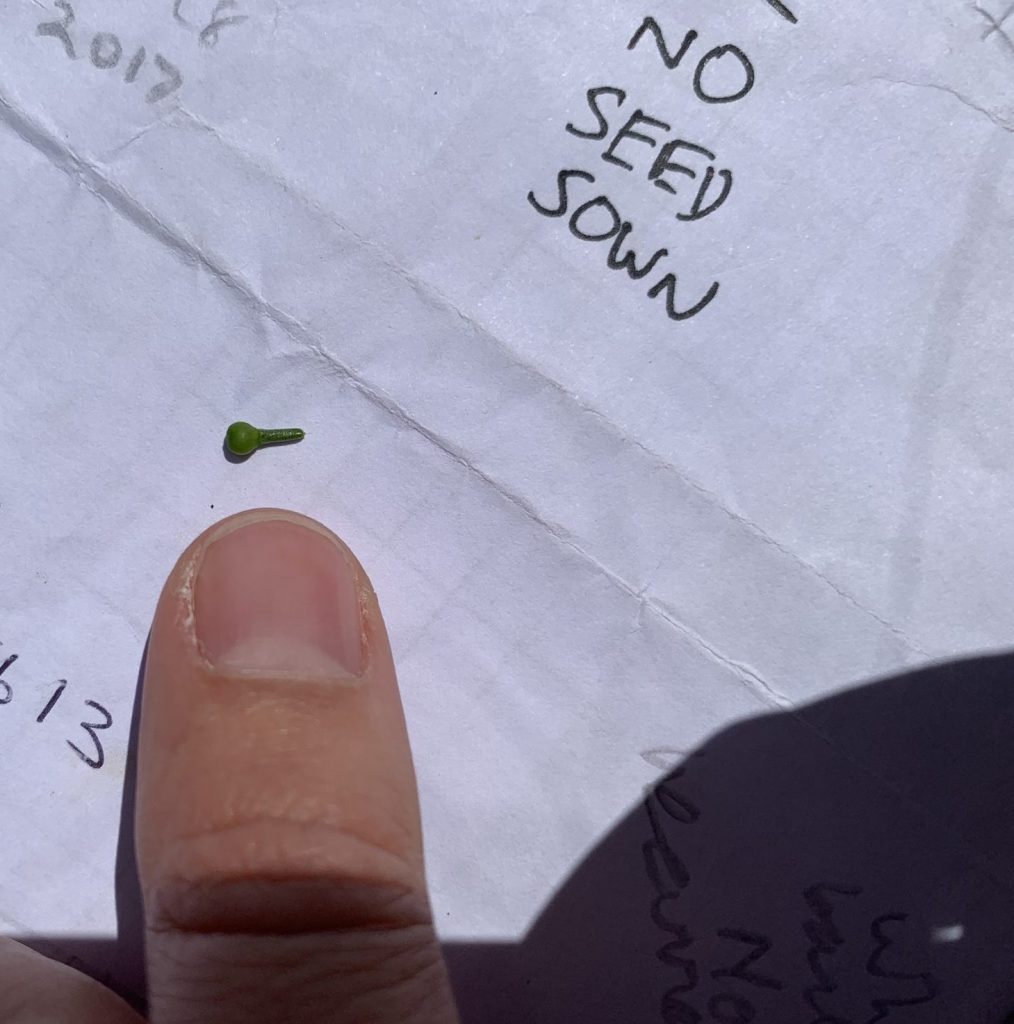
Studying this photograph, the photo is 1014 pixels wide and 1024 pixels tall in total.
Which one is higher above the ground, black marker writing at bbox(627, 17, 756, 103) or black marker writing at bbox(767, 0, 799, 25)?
black marker writing at bbox(767, 0, 799, 25)

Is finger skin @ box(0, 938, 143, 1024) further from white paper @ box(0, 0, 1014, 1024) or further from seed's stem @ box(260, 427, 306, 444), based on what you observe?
seed's stem @ box(260, 427, 306, 444)

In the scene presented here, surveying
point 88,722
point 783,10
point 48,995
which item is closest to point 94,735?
point 88,722

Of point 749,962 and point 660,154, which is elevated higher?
point 660,154

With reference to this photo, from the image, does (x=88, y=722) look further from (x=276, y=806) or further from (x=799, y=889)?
(x=799, y=889)

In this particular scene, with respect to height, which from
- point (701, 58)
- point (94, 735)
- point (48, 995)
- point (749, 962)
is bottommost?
point (48, 995)

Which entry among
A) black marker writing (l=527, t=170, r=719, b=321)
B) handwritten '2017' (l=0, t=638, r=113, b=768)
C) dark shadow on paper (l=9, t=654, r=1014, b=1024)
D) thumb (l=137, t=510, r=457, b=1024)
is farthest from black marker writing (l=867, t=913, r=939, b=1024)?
handwritten '2017' (l=0, t=638, r=113, b=768)

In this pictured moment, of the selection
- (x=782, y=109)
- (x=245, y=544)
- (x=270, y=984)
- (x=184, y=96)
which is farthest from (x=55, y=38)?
(x=270, y=984)

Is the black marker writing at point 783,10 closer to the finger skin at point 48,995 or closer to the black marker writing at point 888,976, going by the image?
the black marker writing at point 888,976

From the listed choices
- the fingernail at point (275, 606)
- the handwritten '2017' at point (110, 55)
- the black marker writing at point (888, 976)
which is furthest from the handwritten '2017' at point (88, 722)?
the black marker writing at point (888, 976)
